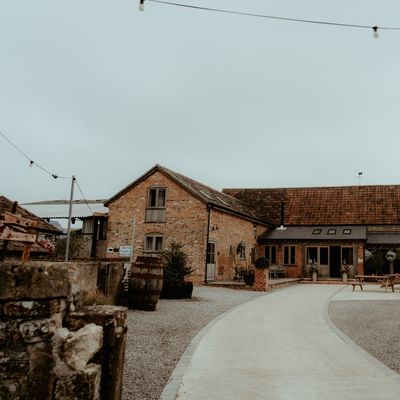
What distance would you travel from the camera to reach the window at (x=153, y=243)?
22.6m

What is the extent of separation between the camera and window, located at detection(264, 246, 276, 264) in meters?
28.6

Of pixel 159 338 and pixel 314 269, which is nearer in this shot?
pixel 159 338

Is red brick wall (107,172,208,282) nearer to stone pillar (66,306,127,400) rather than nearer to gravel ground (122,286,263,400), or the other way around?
gravel ground (122,286,263,400)

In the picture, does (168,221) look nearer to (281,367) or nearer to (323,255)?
(323,255)

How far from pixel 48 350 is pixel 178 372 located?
304 cm

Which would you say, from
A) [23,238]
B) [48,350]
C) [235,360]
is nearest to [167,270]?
[235,360]

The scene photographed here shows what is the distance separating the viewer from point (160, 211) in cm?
2286

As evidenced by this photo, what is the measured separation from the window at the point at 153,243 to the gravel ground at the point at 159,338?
817cm

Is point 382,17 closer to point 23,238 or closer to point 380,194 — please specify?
point 23,238

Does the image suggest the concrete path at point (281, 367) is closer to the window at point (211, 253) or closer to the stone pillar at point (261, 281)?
the stone pillar at point (261, 281)

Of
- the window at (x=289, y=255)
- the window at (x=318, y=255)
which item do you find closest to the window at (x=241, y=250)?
the window at (x=289, y=255)

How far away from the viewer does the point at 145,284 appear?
11.1m

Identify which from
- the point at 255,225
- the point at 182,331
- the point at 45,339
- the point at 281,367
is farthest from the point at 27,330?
the point at 255,225

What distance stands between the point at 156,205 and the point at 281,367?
1766 centimetres
